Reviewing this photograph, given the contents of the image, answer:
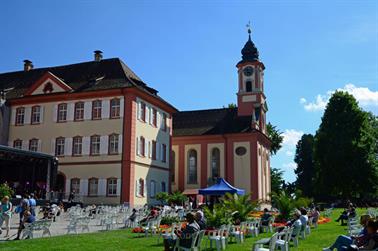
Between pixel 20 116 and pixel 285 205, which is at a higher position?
pixel 20 116

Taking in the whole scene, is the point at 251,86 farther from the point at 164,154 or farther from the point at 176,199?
the point at 176,199

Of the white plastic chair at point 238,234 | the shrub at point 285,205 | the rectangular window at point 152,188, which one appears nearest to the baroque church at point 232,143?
the rectangular window at point 152,188

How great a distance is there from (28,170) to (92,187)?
551 centimetres

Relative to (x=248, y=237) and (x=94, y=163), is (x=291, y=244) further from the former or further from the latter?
(x=94, y=163)

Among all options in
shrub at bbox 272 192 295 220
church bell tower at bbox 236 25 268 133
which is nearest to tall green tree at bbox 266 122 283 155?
church bell tower at bbox 236 25 268 133

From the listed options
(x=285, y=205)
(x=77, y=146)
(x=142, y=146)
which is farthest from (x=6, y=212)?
(x=142, y=146)

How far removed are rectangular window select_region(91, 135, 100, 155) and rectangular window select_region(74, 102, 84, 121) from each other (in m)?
2.21

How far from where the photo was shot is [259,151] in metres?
47.4

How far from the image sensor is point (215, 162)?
48.2 metres

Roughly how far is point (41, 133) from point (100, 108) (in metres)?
6.22

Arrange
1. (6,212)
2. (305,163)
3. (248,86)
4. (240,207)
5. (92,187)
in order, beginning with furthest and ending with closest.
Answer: (305,163)
(248,86)
(92,187)
(240,207)
(6,212)

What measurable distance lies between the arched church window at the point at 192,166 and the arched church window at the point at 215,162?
208cm

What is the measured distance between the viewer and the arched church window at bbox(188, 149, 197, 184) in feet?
160

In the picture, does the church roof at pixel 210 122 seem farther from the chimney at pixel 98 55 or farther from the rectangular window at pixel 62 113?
the rectangular window at pixel 62 113
